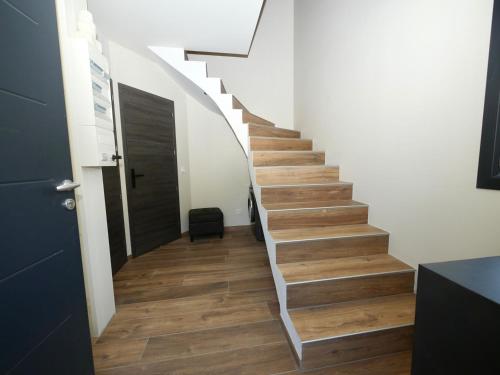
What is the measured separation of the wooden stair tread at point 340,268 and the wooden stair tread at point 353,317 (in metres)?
0.20

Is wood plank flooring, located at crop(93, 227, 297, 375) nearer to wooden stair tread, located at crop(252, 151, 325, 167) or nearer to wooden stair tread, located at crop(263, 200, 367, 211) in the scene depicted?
wooden stair tread, located at crop(263, 200, 367, 211)

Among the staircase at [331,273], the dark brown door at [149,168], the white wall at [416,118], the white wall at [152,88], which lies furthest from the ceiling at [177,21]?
the white wall at [416,118]

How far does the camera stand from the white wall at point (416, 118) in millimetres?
1172

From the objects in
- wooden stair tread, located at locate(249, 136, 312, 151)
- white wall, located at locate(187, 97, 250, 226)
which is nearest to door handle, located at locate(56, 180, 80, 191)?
Result: wooden stair tread, located at locate(249, 136, 312, 151)

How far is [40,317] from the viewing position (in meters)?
0.83

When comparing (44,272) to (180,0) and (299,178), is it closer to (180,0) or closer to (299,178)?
(299,178)

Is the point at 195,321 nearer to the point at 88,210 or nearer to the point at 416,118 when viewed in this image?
the point at 88,210

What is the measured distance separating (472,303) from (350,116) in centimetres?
207

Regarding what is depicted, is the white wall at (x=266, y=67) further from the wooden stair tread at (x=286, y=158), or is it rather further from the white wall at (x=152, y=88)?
the wooden stair tread at (x=286, y=158)

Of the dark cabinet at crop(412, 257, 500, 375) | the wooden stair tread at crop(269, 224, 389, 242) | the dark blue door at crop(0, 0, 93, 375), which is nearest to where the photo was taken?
the dark cabinet at crop(412, 257, 500, 375)

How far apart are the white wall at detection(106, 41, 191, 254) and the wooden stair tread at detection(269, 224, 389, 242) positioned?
1977mm

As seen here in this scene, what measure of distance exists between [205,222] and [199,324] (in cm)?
173

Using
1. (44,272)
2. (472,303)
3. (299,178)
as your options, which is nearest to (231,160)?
(299,178)

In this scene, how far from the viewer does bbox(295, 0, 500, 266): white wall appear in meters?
1.17
